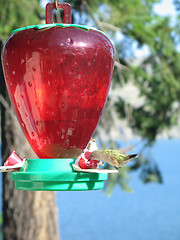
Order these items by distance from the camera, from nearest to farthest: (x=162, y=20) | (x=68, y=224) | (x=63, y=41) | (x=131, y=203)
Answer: (x=63, y=41), (x=162, y=20), (x=68, y=224), (x=131, y=203)

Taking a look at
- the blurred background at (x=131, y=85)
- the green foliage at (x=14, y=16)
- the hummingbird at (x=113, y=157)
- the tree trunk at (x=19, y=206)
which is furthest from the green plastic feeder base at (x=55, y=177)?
the tree trunk at (x=19, y=206)

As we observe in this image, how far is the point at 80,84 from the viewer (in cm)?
127

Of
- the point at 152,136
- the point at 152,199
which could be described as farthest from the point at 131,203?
the point at 152,136

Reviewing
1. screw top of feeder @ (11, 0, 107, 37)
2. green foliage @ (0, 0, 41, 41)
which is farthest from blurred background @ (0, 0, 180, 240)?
screw top of feeder @ (11, 0, 107, 37)

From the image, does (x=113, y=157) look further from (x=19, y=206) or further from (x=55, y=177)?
(x=19, y=206)

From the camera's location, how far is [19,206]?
4254mm

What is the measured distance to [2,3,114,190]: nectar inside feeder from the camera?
3.91ft

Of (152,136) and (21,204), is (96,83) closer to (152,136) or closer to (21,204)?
(21,204)

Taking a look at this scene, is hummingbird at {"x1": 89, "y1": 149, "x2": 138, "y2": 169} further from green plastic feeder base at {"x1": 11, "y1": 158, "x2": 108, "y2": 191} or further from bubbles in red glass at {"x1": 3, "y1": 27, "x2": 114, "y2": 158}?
bubbles in red glass at {"x1": 3, "y1": 27, "x2": 114, "y2": 158}

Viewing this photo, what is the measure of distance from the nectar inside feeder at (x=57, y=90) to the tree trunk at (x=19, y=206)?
2.90 metres

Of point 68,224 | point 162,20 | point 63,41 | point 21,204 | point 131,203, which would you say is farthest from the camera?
point 131,203

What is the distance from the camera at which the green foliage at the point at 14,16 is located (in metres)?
3.21

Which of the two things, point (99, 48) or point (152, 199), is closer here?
point (99, 48)

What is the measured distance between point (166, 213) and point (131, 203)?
337 cm
